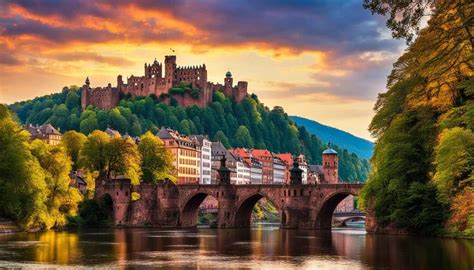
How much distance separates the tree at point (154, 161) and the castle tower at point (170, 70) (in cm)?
8555

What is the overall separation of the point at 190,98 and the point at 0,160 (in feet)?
399

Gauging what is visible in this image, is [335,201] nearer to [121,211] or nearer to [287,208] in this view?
[287,208]

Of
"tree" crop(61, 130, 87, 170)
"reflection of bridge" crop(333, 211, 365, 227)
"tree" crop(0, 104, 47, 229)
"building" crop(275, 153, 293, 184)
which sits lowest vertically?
"reflection of bridge" crop(333, 211, 365, 227)

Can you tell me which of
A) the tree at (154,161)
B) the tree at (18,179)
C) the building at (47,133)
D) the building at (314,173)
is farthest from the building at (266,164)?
the tree at (18,179)

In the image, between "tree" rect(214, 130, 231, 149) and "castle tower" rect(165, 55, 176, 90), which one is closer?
"tree" rect(214, 130, 231, 149)

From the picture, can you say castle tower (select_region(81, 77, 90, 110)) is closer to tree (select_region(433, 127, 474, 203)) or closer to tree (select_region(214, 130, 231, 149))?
tree (select_region(214, 130, 231, 149))

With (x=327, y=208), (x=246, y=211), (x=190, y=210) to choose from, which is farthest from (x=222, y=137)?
(x=327, y=208)

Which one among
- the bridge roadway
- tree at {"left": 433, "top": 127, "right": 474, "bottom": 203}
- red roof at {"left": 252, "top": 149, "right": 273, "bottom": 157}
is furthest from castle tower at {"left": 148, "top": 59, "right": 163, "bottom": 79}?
tree at {"left": 433, "top": 127, "right": 474, "bottom": 203}

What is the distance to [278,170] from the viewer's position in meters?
172

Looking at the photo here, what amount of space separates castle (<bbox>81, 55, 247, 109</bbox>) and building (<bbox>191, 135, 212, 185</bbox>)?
42.4 m

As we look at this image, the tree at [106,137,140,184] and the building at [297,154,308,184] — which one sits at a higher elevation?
the building at [297,154,308,184]

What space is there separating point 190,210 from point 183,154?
108 ft

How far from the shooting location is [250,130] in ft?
620

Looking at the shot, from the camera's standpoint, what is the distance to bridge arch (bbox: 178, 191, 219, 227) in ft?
282
